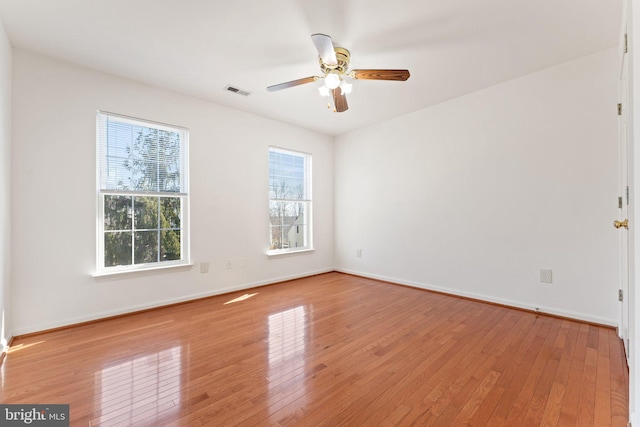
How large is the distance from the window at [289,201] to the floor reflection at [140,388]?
247 centimetres

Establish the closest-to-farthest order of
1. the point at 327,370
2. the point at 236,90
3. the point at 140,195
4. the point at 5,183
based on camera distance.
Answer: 1. the point at 327,370
2. the point at 5,183
3. the point at 140,195
4. the point at 236,90

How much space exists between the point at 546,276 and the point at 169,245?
14.4ft

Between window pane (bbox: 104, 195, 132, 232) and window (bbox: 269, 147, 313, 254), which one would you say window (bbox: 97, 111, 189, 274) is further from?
window (bbox: 269, 147, 313, 254)

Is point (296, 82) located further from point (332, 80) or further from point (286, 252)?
point (286, 252)

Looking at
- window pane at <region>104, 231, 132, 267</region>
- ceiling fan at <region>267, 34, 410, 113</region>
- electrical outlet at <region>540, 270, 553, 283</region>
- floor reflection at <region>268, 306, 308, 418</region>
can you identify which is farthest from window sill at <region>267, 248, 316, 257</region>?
electrical outlet at <region>540, 270, 553, 283</region>

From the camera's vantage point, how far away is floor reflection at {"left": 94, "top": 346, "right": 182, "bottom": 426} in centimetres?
155

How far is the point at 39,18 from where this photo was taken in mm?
2201

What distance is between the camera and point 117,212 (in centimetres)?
314

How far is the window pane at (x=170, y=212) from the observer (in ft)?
11.4

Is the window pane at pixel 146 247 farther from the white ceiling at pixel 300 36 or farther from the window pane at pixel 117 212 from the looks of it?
the white ceiling at pixel 300 36

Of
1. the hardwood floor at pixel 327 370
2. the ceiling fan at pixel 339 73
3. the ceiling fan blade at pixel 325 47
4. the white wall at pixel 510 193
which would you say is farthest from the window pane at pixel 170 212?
Result: the white wall at pixel 510 193

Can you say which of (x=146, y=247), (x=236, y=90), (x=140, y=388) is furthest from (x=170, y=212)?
(x=140, y=388)

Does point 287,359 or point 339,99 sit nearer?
point 287,359

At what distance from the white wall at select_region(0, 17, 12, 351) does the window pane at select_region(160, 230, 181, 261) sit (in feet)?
4.16
